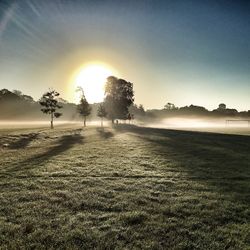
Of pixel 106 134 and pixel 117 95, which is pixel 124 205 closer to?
pixel 106 134

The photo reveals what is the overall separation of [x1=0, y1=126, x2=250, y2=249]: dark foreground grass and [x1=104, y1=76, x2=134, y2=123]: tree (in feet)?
273

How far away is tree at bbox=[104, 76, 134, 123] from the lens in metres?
104

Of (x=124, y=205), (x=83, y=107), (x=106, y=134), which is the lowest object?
(x=124, y=205)

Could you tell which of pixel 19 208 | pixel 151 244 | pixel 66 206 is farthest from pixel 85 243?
pixel 19 208

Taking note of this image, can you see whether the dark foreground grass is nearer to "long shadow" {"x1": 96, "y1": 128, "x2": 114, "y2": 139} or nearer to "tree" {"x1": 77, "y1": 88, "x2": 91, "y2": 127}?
"long shadow" {"x1": 96, "y1": 128, "x2": 114, "y2": 139}

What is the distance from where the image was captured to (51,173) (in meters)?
19.1

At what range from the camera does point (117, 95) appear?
345 ft

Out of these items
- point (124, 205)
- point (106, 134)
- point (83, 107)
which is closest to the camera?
point (124, 205)

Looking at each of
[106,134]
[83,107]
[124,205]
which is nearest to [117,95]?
[83,107]

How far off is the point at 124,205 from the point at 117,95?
93.7 metres

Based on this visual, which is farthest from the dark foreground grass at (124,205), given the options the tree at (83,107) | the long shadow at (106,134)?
the tree at (83,107)

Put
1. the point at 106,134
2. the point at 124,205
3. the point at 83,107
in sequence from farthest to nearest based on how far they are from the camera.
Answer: the point at 83,107
the point at 106,134
the point at 124,205

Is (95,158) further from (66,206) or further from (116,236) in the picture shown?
(116,236)

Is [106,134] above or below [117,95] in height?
below
